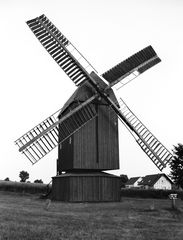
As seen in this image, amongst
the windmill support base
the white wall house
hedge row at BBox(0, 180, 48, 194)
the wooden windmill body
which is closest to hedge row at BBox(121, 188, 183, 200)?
hedge row at BBox(0, 180, 48, 194)

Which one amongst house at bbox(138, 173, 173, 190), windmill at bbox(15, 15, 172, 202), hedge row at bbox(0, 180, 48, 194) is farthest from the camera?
house at bbox(138, 173, 173, 190)

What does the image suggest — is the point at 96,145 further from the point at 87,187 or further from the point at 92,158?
the point at 87,187

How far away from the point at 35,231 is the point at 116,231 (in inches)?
104

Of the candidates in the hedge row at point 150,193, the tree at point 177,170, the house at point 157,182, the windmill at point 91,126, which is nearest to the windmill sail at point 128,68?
the windmill at point 91,126

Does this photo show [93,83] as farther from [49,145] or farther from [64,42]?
[49,145]

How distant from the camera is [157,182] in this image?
69.0 metres

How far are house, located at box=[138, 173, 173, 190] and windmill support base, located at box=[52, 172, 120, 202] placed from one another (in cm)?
4755

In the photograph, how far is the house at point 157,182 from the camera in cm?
6794

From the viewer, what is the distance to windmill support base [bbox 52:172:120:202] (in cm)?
2120

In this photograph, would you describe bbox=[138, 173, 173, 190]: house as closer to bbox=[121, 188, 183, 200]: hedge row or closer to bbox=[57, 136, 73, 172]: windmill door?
bbox=[121, 188, 183, 200]: hedge row

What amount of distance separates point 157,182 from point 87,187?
51.1m

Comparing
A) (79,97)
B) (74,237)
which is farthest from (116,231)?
(79,97)

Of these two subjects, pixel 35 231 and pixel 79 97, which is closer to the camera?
pixel 35 231

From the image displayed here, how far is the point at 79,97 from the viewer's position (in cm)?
2131
